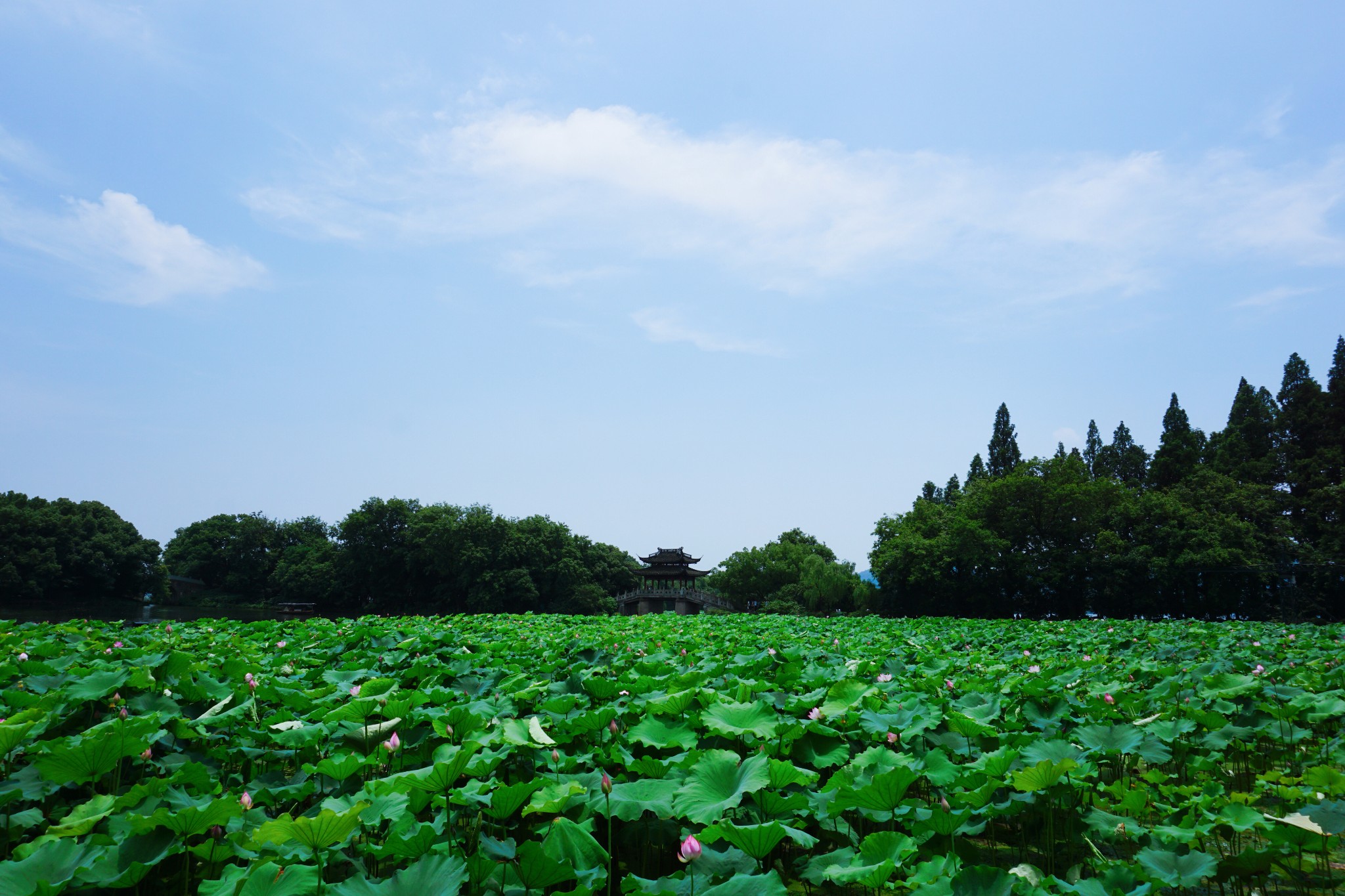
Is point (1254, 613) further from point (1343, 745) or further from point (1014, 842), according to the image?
point (1014, 842)

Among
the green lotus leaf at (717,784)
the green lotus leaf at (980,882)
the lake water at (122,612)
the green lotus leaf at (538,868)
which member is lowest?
the lake water at (122,612)

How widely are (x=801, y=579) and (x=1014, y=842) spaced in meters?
30.1

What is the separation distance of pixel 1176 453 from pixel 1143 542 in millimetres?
11151

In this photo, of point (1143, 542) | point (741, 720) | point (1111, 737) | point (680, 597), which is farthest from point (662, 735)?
point (680, 597)

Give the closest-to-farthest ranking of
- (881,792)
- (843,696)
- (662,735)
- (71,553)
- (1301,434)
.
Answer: (881,792) < (662,735) < (843,696) < (1301,434) < (71,553)

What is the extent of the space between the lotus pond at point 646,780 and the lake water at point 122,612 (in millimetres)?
25064

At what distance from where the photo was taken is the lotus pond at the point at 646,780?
1836 mm

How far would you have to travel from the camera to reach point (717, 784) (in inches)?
87.1

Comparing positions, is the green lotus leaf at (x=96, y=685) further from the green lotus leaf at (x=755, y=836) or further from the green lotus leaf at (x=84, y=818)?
the green lotus leaf at (x=755, y=836)

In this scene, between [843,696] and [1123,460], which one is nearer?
[843,696]

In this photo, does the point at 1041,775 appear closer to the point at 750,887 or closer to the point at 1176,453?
the point at 750,887

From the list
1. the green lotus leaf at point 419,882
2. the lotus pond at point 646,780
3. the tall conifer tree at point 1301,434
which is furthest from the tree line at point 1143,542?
the green lotus leaf at point 419,882

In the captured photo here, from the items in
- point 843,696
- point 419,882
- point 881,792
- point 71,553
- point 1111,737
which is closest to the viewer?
point 419,882

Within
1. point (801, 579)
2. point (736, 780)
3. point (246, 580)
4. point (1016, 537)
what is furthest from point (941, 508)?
point (246, 580)
